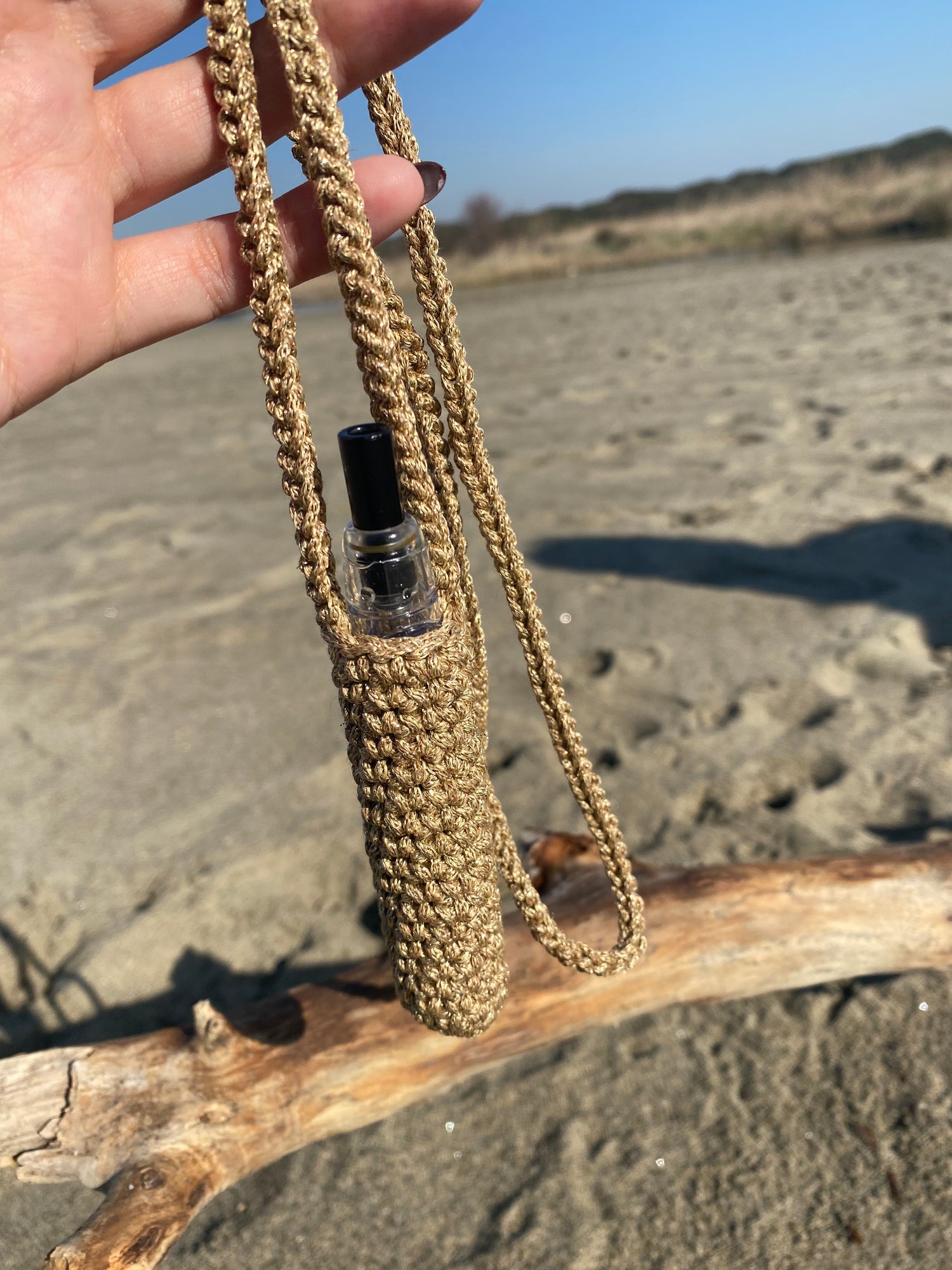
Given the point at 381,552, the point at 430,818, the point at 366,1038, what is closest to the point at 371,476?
the point at 381,552

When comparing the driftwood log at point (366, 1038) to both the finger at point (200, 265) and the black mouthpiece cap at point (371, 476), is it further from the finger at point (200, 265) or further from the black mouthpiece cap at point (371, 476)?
the finger at point (200, 265)

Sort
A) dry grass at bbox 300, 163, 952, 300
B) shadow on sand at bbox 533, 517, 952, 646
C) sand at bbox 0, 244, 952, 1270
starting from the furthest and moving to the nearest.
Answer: dry grass at bbox 300, 163, 952, 300
shadow on sand at bbox 533, 517, 952, 646
sand at bbox 0, 244, 952, 1270

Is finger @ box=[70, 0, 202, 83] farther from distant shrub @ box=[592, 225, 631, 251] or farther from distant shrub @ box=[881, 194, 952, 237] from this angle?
distant shrub @ box=[592, 225, 631, 251]

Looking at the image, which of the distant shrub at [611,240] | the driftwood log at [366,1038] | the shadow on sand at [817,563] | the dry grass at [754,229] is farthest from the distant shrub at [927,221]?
the driftwood log at [366,1038]

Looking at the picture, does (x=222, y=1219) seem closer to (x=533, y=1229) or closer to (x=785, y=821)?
(x=533, y=1229)

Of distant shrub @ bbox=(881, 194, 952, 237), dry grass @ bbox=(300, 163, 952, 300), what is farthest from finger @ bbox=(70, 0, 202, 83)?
dry grass @ bbox=(300, 163, 952, 300)

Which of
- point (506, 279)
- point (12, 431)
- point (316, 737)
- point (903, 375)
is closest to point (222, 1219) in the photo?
point (316, 737)
